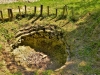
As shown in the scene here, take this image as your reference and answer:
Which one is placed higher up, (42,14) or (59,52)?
(42,14)

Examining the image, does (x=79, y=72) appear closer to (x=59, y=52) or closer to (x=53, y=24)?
(x=59, y=52)

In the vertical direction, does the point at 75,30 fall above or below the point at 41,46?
above

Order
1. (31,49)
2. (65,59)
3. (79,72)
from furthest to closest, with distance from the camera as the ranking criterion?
1. (31,49)
2. (65,59)
3. (79,72)

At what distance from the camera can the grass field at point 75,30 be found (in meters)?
16.1

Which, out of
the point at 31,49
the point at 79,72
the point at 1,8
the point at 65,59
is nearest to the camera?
the point at 79,72

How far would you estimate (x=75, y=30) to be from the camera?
1970 centimetres

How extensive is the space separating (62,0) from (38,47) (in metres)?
7.36

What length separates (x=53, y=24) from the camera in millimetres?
20578

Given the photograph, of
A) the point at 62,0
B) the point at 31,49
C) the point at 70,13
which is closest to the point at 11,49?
the point at 31,49

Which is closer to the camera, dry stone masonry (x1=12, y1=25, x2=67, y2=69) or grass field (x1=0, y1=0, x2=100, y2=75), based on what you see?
grass field (x1=0, y1=0, x2=100, y2=75)

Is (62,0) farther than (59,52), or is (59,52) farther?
(62,0)

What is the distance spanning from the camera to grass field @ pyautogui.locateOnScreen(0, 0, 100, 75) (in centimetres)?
1611

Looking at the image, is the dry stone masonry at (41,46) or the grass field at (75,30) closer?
the grass field at (75,30)

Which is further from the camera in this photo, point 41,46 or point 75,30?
point 75,30
